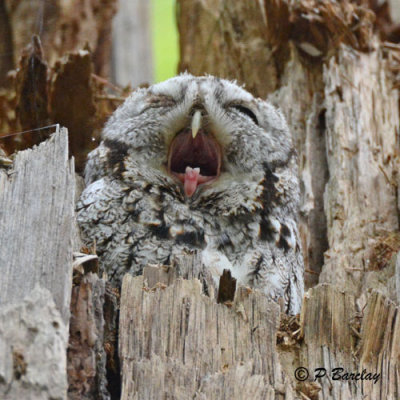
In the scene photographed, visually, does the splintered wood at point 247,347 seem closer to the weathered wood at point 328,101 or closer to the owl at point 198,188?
the owl at point 198,188

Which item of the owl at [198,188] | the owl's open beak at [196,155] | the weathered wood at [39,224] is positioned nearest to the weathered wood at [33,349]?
the weathered wood at [39,224]

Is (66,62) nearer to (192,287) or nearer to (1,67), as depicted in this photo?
(1,67)

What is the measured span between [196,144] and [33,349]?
1.48 metres

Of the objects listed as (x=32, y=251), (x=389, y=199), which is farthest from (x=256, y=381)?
(x=389, y=199)

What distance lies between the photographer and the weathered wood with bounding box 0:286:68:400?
175 cm

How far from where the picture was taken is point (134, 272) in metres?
2.69

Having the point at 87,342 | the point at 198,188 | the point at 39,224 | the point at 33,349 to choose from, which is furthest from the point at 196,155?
the point at 33,349

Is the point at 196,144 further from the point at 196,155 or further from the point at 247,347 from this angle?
the point at 247,347

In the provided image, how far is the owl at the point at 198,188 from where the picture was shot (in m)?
2.77

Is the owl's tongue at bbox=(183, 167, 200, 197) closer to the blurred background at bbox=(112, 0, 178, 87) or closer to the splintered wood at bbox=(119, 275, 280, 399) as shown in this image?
the splintered wood at bbox=(119, 275, 280, 399)

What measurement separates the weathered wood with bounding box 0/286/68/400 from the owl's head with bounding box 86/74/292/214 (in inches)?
43.5

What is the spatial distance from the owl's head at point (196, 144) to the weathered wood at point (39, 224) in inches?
29.9

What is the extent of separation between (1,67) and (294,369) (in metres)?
2.41

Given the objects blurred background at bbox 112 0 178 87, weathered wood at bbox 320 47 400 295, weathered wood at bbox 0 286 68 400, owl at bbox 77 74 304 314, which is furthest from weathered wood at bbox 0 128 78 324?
blurred background at bbox 112 0 178 87
